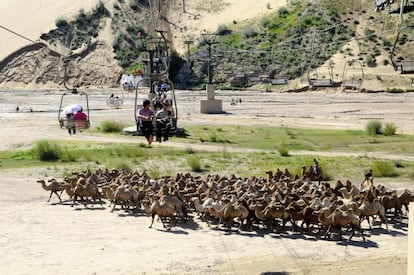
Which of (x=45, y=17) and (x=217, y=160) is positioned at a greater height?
(x=45, y=17)

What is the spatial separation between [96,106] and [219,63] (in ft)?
94.9

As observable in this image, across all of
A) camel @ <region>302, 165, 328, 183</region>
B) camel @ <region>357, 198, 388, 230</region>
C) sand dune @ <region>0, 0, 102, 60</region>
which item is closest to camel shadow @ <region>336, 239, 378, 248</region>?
camel @ <region>357, 198, 388, 230</region>

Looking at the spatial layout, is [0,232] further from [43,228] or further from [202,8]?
[202,8]

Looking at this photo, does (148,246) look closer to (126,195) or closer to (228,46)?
(126,195)

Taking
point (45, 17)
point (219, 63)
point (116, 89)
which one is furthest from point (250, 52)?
point (45, 17)

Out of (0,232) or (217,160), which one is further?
(217,160)

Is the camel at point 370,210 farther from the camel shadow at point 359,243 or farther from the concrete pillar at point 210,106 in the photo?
the concrete pillar at point 210,106

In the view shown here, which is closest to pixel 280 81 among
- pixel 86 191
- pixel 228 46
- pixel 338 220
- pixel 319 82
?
pixel 319 82

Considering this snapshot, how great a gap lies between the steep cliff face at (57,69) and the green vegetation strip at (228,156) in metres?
61.6

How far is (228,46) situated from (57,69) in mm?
24373

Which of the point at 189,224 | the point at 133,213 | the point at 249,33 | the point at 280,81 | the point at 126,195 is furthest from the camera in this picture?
the point at 249,33

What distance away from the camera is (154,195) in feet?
65.2

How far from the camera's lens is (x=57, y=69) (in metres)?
105

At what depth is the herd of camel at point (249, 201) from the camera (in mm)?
18391
